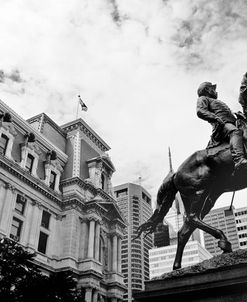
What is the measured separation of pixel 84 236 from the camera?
129 ft

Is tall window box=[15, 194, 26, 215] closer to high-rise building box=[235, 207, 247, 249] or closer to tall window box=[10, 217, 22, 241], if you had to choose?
tall window box=[10, 217, 22, 241]

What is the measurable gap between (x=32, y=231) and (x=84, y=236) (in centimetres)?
701

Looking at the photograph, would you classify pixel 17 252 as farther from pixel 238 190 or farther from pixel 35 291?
pixel 238 190

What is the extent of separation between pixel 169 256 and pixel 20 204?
4163 inches

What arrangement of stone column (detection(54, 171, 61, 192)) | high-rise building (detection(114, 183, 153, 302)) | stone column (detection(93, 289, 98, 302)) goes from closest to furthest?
stone column (detection(93, 289, 98, 302)), stone column (detection(54, 171, 61, 192)), high-rise building (detection(114, 183, 153, 302))

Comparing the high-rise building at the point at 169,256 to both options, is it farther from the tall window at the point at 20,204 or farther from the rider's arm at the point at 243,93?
the rider's arm at the point at 243,93

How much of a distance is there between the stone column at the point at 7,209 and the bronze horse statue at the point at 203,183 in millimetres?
26139

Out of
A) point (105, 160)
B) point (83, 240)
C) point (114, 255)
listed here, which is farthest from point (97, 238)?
point (105, 160)

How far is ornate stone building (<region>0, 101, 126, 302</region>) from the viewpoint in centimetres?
3391

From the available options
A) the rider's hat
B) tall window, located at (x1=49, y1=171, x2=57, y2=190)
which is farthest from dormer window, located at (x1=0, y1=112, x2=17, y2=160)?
the rider's hat

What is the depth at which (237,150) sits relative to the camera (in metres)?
6.53

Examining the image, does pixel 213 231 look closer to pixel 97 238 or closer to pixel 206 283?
pixel 206 283

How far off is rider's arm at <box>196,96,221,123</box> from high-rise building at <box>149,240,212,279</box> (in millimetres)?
121559

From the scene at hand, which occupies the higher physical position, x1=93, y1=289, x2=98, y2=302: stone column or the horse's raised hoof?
x1=93, y1=289, x2=98, y2=302: stone column
